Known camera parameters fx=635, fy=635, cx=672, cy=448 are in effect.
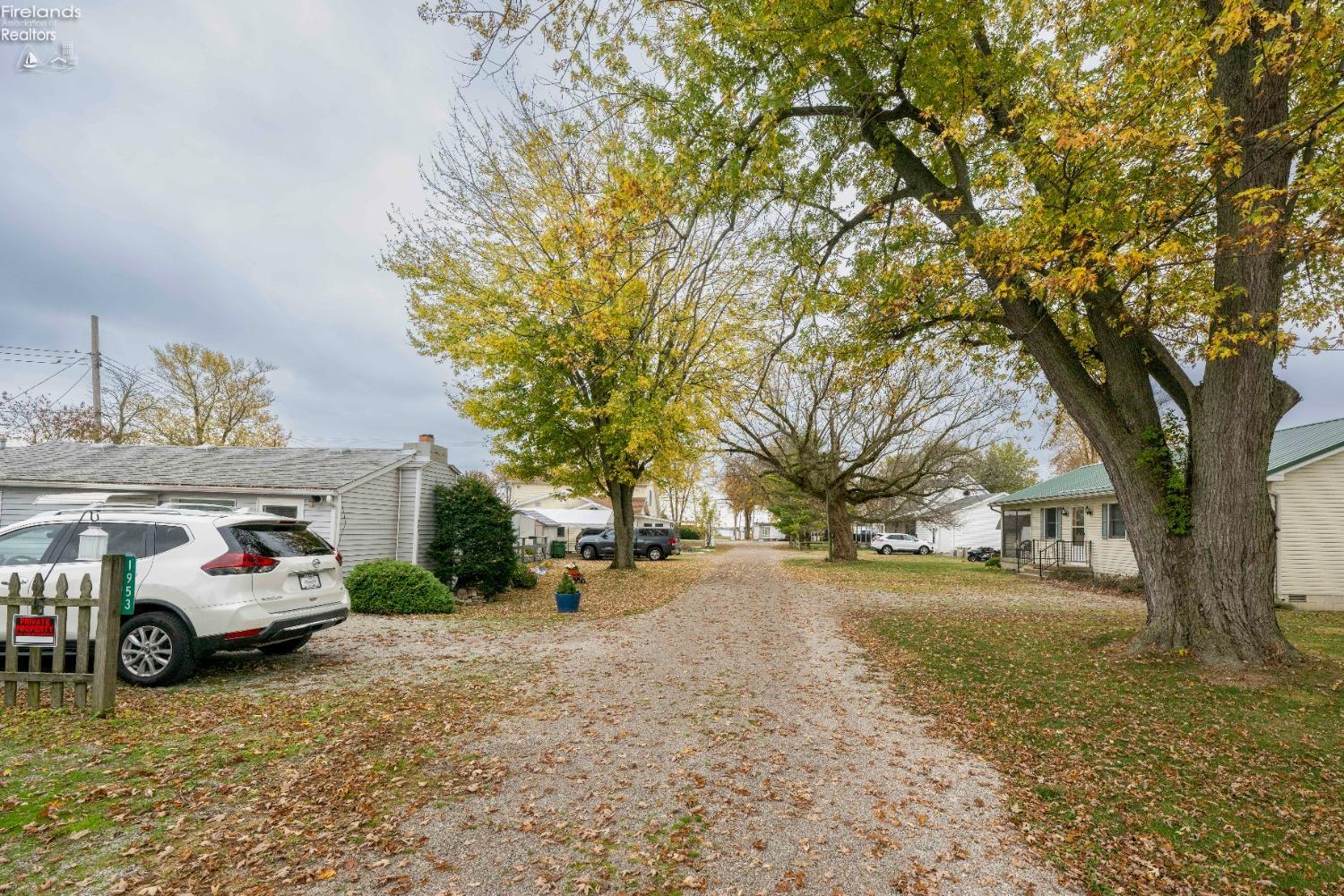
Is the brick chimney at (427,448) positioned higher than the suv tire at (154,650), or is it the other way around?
the brick chimney at (427,448)

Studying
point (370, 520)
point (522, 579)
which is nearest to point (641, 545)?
point (522, 579)

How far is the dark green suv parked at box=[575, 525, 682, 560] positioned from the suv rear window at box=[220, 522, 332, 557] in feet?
82.8

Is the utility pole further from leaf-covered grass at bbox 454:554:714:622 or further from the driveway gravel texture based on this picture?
the driveway gravel texture

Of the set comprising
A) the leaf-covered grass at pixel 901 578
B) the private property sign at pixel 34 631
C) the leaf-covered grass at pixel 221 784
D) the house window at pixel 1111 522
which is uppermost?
the house window at pixel 1111 522

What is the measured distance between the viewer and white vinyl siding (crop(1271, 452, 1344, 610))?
15008mm

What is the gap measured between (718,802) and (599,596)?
12.9m

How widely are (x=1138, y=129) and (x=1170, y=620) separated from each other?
5.77m

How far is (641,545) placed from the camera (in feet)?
111

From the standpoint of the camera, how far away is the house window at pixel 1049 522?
25125 mm

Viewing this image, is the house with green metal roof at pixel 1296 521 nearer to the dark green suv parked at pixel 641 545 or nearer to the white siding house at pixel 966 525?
the dark green suv parked at pixel 641 545

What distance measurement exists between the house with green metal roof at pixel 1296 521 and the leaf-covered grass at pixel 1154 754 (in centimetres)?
772

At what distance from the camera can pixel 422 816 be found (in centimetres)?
387

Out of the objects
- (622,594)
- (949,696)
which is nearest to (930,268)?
(949,696)

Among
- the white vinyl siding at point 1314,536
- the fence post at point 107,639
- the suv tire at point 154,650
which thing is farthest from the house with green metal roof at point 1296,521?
the fence post at point 107,639
